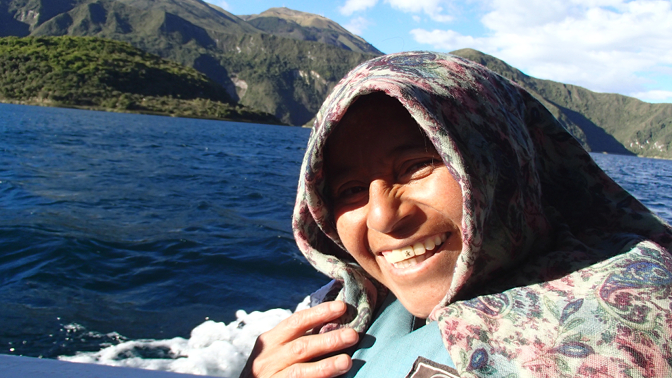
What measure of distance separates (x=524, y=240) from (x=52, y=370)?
6.16 ft

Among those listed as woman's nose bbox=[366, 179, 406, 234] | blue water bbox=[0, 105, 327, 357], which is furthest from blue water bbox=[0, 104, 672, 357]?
woman's nose bbox=[366, 179, 406, 234]

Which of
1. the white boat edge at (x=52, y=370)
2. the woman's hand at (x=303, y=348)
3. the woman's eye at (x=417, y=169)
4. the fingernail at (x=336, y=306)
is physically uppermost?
the woman's eye at (x=417, y=169)

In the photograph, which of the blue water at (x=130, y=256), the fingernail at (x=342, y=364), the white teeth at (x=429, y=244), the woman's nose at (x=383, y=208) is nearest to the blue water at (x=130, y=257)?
the blue water at (x=130, y=256)

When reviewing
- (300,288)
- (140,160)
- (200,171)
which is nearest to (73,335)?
(300,288)

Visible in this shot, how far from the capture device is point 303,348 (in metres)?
1.74

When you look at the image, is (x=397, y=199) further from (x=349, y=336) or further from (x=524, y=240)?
(x=349, y=336)

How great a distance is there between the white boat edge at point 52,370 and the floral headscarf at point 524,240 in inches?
38.5

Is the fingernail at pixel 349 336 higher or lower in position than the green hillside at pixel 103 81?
lower

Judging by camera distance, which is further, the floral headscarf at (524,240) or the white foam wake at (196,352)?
the white foam wake at (196,352)

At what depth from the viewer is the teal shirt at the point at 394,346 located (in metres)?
1.41

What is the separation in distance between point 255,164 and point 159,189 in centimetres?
1034

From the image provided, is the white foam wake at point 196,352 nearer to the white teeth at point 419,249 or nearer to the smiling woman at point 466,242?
the smiling woman at point 466,242

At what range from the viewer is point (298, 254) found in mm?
8469

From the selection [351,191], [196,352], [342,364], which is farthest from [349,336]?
[196,352]
